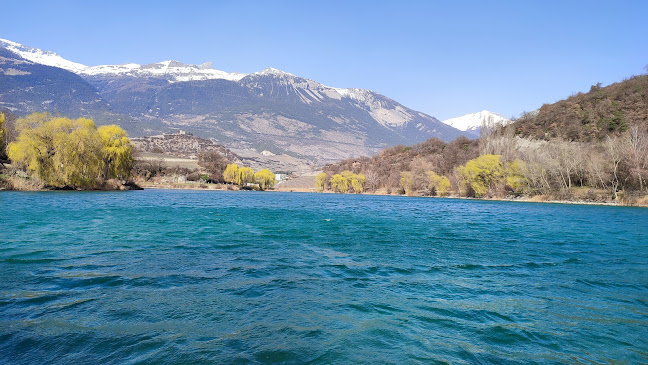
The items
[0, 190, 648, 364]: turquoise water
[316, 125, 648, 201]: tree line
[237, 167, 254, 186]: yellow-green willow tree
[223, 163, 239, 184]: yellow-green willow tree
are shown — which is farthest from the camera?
[237, 167, 254, 186]: yellow-green willow tree

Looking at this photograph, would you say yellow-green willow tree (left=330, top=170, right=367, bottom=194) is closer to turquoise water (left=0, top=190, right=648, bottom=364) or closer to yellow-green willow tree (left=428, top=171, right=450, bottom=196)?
yellow-green willow tree (left=428, top=171, right=450, bottom=196)

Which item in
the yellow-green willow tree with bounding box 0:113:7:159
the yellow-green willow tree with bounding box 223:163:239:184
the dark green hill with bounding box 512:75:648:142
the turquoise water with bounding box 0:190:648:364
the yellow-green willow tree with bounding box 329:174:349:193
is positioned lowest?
the turquoise water with bounding box 0:190:648:364

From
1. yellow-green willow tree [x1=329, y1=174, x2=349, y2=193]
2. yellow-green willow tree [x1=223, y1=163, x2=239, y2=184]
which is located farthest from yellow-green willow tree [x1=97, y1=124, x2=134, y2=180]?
yellow-green willow tree [x1=329, y1=174, x2=349, y2=193]

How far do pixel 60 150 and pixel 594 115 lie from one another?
128174 millimetres

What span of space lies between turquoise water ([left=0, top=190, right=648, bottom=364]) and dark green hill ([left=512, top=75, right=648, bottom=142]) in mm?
96357

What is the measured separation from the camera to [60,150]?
5469 cm

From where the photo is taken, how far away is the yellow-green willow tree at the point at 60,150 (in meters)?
51.9

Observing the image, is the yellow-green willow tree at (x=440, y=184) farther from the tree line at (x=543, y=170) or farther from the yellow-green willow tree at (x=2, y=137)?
the yellow-green willow tree at (x=2, y=137)

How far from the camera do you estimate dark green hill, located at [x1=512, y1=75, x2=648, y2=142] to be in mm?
94625

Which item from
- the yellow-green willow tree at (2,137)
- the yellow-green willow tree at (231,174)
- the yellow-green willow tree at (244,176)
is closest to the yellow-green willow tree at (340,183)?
the yellow-green willow tree at (244,176)

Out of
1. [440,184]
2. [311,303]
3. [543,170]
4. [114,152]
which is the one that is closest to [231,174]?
[440,184]

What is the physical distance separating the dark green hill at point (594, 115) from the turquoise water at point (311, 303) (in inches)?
3794

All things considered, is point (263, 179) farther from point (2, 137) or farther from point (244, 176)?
point (2, 137)

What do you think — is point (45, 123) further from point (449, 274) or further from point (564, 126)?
point (564, 126)
